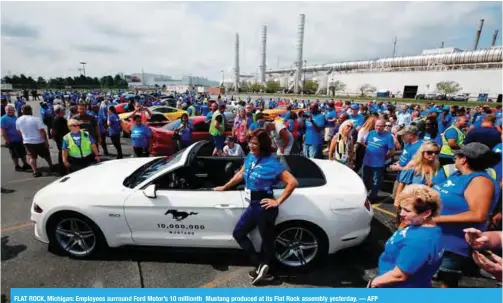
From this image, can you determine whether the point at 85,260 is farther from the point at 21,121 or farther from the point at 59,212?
the point at 21,121

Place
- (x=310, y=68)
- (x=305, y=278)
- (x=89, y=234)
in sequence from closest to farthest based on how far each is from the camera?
1. (x=305, y=278)
2. (x=89, y=234)
3. (x=310, y=68)

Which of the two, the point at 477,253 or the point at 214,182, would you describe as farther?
the point at 214,182

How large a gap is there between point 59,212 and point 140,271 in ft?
3.79

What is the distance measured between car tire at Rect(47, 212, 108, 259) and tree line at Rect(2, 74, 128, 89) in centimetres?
7106

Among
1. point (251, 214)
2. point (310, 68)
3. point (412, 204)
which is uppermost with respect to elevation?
point (310, 68)

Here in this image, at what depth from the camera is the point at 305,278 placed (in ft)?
10.3

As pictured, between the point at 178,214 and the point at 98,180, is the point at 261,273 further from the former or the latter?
the point at 98,180

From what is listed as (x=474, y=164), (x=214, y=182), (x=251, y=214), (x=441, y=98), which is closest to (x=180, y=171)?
(x=214, y=182)

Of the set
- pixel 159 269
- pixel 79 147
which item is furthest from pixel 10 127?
pixel 159 269

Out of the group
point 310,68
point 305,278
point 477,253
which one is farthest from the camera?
point 310,68

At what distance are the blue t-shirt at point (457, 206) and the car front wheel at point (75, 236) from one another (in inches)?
137

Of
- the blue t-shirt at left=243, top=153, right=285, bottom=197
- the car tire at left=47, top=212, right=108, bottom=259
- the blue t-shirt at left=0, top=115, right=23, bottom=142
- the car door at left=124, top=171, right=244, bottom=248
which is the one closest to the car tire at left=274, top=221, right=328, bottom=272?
the car door at left=124, top=171, right=244, bottom=248

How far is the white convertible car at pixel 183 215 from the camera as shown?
3.07m

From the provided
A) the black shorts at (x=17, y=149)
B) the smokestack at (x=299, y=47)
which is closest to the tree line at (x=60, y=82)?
the smokestack at (x=299, y=47)
